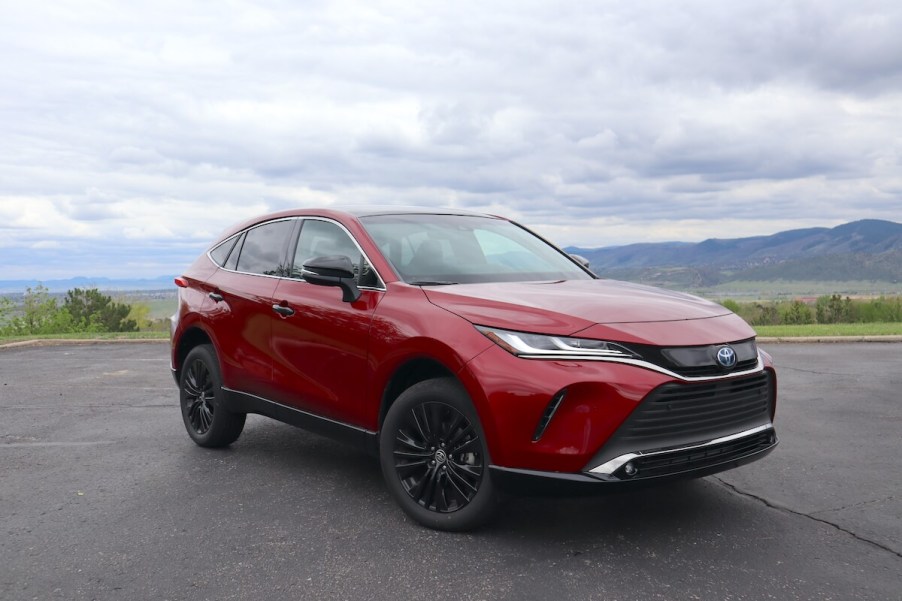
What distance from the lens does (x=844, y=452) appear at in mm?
6043

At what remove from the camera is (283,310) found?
527cm

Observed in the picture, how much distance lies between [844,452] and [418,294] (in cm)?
375

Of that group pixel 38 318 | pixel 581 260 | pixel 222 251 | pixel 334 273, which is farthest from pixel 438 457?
pixel 38 318

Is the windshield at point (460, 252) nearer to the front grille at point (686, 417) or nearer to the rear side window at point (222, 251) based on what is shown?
the front grille at point (686, 417)

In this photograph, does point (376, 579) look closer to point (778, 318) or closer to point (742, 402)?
point (742, 402)

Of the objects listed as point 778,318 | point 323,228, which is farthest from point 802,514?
point 778,318

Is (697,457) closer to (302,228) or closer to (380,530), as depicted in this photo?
(380,530)

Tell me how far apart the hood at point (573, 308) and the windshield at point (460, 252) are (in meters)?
0.28

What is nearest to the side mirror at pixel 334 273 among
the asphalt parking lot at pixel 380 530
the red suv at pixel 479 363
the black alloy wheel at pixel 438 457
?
the red suv at pixel 479 363

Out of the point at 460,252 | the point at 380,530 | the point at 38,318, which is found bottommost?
the point at 38,318

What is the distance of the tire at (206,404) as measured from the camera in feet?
20.1

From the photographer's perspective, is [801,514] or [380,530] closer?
[380,530]

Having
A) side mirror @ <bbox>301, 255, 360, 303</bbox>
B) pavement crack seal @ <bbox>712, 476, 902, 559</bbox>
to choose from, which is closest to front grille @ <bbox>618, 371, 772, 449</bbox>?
pavement crack seal @ <bbox>712, 476, 902, 559</bbox>

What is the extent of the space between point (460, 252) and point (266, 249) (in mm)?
1603
